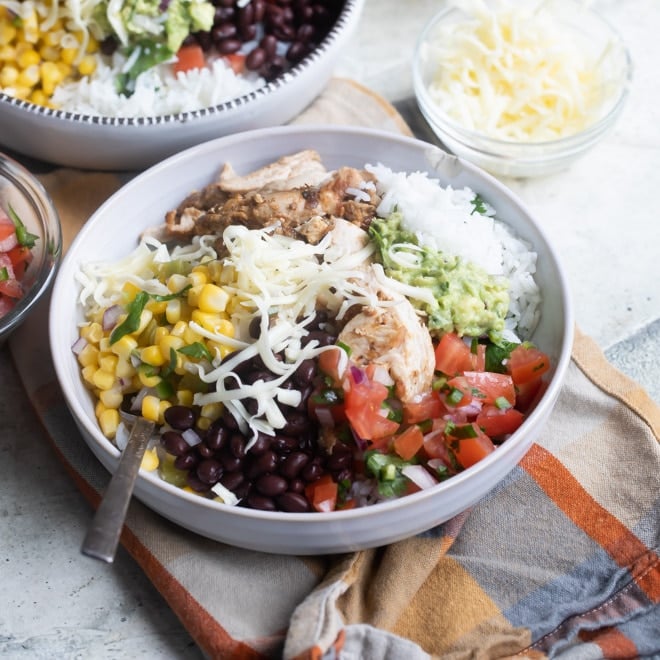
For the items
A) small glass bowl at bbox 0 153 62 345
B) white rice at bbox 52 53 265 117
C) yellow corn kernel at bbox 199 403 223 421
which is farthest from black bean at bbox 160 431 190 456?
white rice at bbox 52 53 265 117

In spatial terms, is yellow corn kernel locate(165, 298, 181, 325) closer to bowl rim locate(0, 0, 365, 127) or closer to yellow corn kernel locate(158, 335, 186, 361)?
yellow corn kernel locate(158, 335, 186, 361)

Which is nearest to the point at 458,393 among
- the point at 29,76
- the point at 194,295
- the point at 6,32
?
the point at 194,295

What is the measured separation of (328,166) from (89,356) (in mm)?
1446

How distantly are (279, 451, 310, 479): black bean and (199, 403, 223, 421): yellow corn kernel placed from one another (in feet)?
1.02

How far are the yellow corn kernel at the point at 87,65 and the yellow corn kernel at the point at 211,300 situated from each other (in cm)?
186

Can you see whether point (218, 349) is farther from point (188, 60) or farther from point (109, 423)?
point (188, 60)

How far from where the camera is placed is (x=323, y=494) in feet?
10.3

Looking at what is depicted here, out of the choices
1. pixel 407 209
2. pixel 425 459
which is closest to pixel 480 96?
pixel 407 209

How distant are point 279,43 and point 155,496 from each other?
276cm

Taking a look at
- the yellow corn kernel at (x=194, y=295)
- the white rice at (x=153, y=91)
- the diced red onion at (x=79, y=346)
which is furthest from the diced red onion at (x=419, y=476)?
the white rice at (x=153, y=91)

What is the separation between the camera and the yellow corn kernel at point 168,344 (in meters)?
3.33

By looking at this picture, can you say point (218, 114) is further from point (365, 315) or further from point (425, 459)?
point (425, 459)

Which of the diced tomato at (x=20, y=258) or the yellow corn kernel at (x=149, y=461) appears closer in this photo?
the yellow corn kernel at (x=149, y=461)

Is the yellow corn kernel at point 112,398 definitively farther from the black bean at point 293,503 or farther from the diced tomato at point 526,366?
the diced tomato at point 526,366
